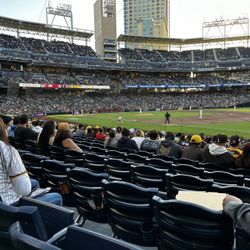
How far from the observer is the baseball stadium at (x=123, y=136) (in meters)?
2.93

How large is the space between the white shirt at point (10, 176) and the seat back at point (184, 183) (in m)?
2.00

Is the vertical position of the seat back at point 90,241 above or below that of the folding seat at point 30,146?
above

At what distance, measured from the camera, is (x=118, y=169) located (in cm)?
626

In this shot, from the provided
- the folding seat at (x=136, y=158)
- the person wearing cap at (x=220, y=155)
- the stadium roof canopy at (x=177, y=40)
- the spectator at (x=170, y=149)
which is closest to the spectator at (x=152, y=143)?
the spectator at (x=170, y=149)

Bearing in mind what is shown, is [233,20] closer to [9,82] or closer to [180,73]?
[180,73]

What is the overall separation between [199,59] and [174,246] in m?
96.6

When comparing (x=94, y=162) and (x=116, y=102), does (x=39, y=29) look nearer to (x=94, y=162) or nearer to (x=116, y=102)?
(x=116, y=102)

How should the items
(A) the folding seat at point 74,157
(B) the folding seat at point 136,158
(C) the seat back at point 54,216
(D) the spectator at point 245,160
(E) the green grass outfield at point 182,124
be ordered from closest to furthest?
(C) the seat back at point 54,216 → (D) the spectator at point 245,160 → (A) the folding seat at point 74,157 → (B) the folding seat at point 136,158 → (E) the green grass outfield at point 182,124

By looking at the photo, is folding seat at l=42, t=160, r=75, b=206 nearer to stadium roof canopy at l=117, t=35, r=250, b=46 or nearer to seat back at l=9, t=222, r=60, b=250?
seat back at l=9, t=222, r=60, b=250

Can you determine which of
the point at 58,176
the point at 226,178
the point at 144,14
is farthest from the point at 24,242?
the point at 144,14

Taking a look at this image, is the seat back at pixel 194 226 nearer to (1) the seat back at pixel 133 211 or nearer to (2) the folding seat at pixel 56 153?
(1) the seat back at pixel 133 211

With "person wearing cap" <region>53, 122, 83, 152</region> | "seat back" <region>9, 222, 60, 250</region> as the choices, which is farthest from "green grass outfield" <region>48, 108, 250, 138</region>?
"seat back" <region>9, 222, 60, 250</region>

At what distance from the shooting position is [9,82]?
6366cm

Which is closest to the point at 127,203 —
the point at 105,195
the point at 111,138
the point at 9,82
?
the point at 105,195
